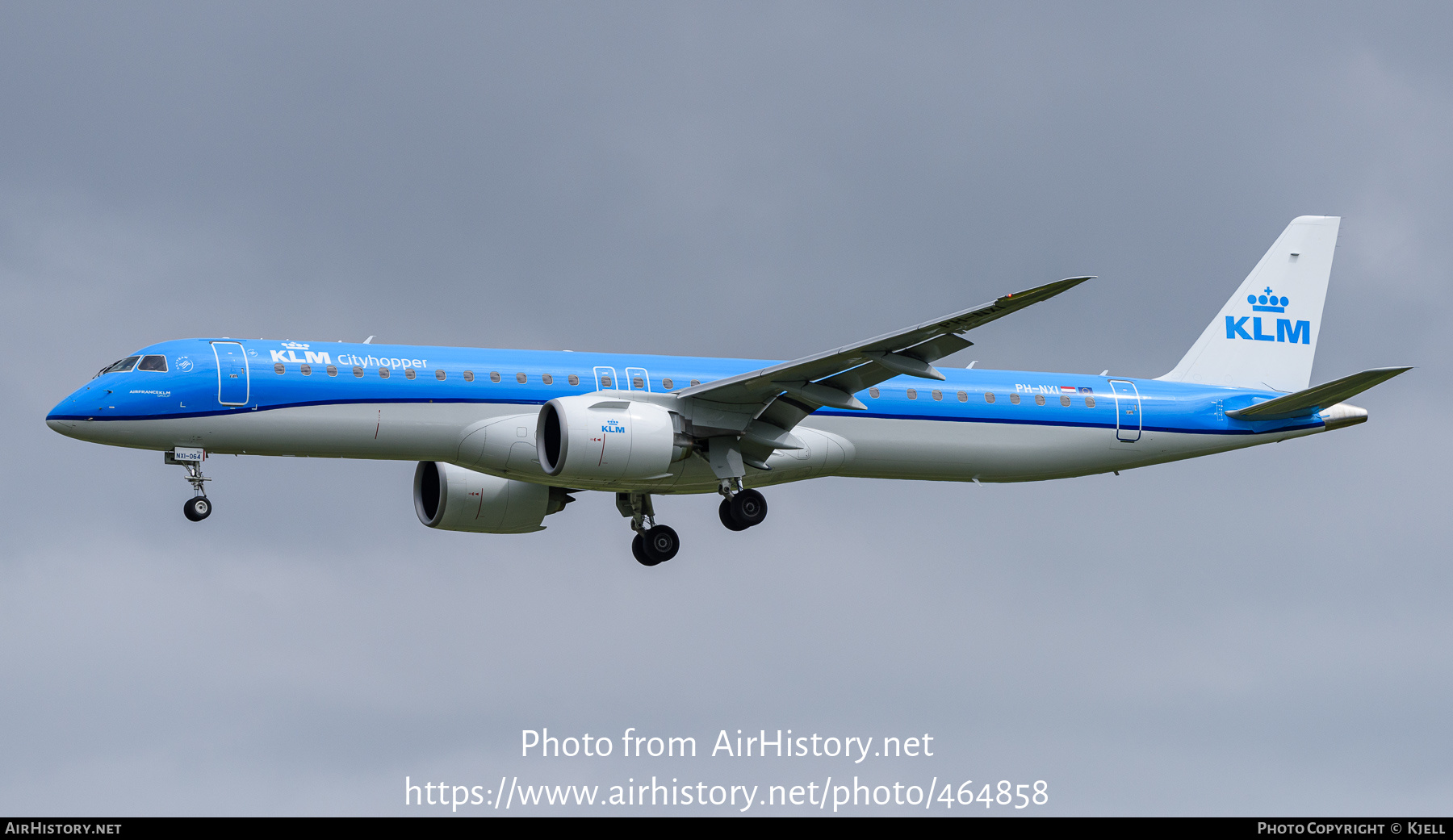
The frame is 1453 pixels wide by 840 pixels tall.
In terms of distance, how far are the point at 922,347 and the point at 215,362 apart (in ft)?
Answer: 48.0

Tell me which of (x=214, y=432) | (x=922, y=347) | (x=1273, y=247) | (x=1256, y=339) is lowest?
(x=214, y=432)

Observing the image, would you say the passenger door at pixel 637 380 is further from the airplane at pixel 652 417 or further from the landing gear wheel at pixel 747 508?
the landing gear wheel at pixel 747 508

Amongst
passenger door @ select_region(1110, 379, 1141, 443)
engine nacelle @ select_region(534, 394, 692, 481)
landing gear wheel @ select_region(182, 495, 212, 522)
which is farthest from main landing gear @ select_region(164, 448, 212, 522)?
passenger door @ select_region(1110, 379, 1141, 443)

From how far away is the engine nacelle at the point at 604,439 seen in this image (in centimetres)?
3672

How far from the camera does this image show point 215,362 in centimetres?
3659

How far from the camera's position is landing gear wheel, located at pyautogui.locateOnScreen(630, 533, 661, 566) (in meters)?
42.9

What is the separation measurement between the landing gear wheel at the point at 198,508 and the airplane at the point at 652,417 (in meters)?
0.04

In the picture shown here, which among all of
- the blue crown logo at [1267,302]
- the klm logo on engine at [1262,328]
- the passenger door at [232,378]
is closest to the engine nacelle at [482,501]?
the passenger door at [232,378]

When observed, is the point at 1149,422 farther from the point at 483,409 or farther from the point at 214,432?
the point at 214,432

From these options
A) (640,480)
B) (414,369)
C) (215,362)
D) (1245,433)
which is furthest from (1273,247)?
Answer: (215,362)

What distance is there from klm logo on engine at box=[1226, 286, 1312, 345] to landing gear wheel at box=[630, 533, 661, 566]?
17.1 metres

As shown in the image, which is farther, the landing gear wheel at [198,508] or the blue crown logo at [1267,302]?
the blue crown logo at [1267,302]

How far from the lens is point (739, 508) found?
39688 millimetres

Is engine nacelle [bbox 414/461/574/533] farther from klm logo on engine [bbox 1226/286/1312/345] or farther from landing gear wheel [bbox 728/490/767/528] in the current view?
klm logo on engine [bbox 1226/286/1312/345]
